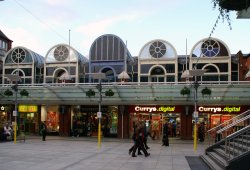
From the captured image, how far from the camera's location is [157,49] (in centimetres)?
3938

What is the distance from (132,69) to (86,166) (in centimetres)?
2616

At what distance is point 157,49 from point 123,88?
8.43 meters

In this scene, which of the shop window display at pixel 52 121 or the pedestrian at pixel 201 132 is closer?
the pedestrian at pixel 201 132

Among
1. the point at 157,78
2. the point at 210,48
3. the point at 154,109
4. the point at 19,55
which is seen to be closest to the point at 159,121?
the point at 154,109

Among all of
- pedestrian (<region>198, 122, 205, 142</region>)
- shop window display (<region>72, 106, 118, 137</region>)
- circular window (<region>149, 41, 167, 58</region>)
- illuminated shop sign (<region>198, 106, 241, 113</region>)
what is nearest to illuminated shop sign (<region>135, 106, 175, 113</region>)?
shop window display (<region>72, 106, 118, 137</region>)

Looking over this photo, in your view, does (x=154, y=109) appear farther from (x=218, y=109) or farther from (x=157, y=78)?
(x=157, y=78)

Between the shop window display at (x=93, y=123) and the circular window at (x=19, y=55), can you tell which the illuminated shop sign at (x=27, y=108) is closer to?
the shop window display at (x=93, y=123)

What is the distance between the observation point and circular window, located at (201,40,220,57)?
124ft

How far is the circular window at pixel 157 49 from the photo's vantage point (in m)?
39.2

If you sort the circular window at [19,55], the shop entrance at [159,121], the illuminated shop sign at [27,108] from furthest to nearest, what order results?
the circular window at [19,55], the illuminated shop sign at [27,108], the shop entrance at [159,121]

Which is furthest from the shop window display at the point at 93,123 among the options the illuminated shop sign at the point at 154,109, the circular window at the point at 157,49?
the circular window at the point at 157,49

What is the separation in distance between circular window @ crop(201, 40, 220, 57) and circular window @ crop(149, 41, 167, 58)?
397 cm

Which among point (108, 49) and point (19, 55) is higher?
point (108, 49)

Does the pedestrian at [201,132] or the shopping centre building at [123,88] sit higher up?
the shopping centre building at [123,88]
